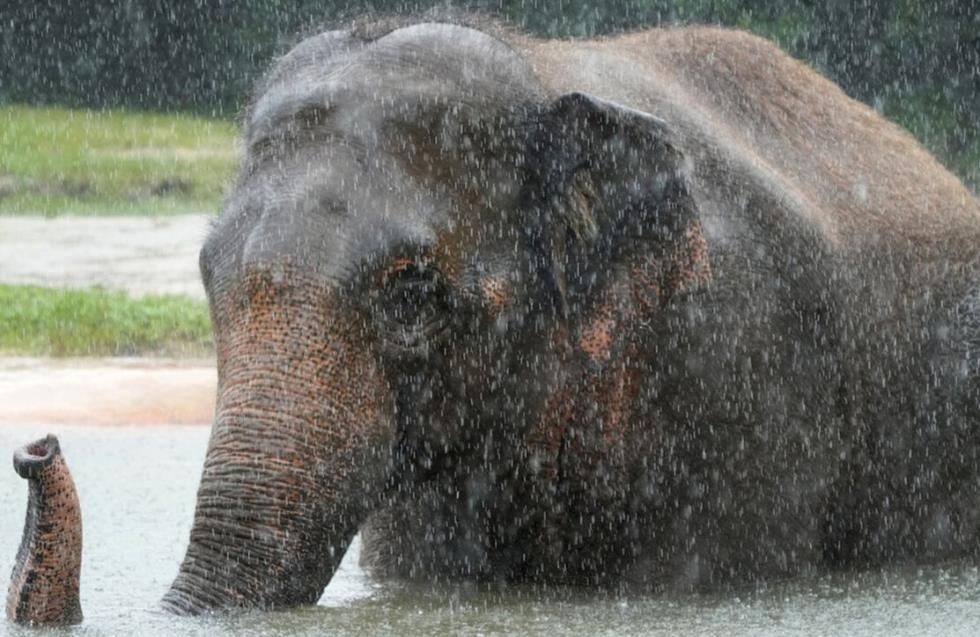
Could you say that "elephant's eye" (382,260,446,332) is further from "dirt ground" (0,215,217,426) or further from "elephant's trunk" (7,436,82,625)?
"dirt ground" (0,215,217,426)

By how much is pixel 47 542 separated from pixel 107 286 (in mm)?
10544

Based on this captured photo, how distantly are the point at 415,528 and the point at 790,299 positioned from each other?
49.6 inches

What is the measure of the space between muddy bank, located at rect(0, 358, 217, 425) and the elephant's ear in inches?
185

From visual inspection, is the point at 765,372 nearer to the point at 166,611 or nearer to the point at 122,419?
the point at 166,611

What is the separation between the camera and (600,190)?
5402 millimetres

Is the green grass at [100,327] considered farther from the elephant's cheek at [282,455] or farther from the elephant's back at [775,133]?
the elephant's cheek at [282,455]

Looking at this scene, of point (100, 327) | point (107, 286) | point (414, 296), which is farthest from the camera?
point (107, 286)

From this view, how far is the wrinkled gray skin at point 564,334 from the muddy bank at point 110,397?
3933mm

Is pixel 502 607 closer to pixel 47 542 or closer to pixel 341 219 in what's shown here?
pixel 341 219

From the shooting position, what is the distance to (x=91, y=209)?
1897 centimetres

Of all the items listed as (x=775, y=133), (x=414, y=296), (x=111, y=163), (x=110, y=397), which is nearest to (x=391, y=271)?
(x=414, y=296)

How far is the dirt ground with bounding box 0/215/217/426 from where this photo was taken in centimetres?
979

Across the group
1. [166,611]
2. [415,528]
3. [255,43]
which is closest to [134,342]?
[415,528]

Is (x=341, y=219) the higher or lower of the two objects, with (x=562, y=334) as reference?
higher
